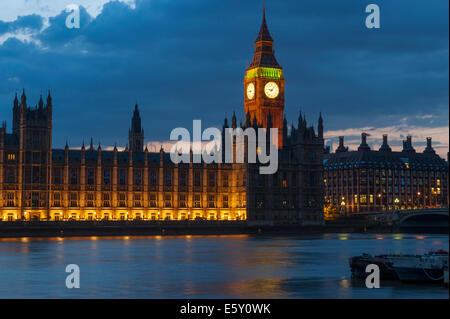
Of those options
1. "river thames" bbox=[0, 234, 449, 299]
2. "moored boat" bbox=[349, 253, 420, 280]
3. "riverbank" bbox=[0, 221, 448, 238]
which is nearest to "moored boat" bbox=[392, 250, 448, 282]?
"river thames" bbox=[0, 234, 449, 299]

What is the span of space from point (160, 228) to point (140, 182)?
16950 mm

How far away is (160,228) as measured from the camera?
15312 centimetres

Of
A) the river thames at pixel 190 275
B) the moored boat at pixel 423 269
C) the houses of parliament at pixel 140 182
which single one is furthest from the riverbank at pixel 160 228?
the moored boat at pixel 423 269

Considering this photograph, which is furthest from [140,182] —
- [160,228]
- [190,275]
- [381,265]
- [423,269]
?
[423,269]

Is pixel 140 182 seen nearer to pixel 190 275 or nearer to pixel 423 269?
pixel 190 275

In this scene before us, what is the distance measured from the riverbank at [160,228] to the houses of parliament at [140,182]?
467 centimetres

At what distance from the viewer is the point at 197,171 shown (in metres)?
173

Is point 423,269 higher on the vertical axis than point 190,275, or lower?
higher

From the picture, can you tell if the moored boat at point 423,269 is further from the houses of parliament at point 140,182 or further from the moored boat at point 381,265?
the houses of parliament at point 140,182

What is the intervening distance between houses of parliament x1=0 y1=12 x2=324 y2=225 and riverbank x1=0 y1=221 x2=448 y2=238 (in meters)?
4.67
